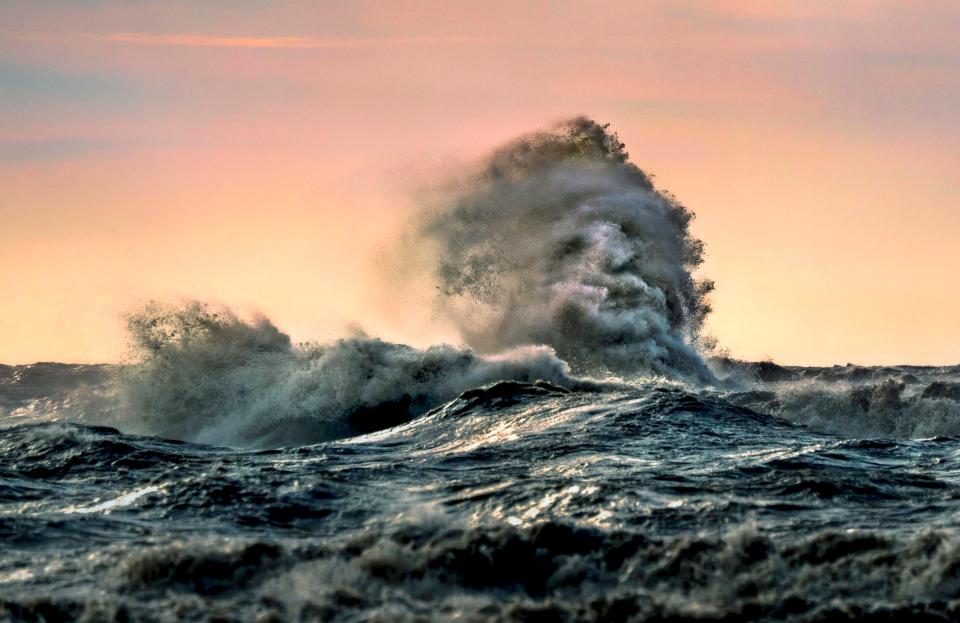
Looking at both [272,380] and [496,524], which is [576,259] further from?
[496,524]

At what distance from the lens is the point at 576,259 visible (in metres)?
35.6

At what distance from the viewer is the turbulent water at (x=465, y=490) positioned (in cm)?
809

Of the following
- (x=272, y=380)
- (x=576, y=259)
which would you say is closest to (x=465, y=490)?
(x=272, y=380)

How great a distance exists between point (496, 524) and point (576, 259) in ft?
85.0

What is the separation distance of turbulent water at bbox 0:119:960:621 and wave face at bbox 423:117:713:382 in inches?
14.2

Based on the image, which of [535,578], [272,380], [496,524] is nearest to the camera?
[535,578]

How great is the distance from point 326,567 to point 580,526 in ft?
8.32

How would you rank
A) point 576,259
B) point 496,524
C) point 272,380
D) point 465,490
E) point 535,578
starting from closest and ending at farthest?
1. point 535,578
2. point 496,524
3. point 465,490
4. point 272,380
5. point 576,259

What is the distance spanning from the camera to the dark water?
791 centimetres

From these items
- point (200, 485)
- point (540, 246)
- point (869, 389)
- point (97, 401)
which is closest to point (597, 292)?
point (540, 246)

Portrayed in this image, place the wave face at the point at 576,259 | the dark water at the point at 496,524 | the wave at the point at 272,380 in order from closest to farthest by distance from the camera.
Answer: the dark water at the point at 496,524, the wave at the point at 272,380, the wave face at the point at 576,259

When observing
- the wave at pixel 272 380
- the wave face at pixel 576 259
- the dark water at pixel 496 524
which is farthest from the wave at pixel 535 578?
the wave face at pixel 576 259

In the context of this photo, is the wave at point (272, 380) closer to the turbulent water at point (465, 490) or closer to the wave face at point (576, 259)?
the turbulent water at point (465, 490)

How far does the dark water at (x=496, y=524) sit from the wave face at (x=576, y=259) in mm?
14573
